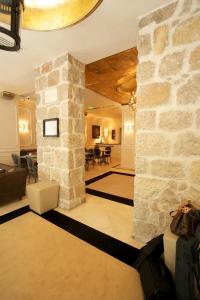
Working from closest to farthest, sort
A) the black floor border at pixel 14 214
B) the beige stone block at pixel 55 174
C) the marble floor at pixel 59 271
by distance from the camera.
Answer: the marble floor at pixel 59 271 → the black floor border at pixel 14 214 → the beige stone block at pixel 55 174

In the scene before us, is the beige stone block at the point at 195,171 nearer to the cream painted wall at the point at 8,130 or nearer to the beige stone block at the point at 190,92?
the beige stone block at the point at 190,92

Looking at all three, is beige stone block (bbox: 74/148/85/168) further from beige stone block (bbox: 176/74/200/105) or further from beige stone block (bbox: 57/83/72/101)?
beige stone block (bbox: 176/74/200/105)

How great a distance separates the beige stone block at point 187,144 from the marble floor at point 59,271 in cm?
131

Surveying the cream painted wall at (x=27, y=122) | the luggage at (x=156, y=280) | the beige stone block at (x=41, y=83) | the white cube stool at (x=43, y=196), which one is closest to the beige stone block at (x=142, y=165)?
the luggage at (x=156, y=280)

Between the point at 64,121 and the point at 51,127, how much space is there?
0.35m

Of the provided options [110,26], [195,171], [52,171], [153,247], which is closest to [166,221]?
[153,247]

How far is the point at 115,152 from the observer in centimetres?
992

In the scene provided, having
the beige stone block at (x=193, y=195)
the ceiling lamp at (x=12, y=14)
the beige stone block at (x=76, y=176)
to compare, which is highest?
the ceiling lamp at (x=12, y=14)

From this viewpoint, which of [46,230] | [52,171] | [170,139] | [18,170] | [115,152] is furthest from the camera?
[115,152]

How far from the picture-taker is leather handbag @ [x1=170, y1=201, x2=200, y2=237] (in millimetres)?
1233

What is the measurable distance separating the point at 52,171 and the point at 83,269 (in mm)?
1741

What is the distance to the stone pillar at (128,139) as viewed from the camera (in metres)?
6.49

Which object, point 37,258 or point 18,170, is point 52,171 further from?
point 37,258

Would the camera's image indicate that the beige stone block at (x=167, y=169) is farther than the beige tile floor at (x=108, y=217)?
No
